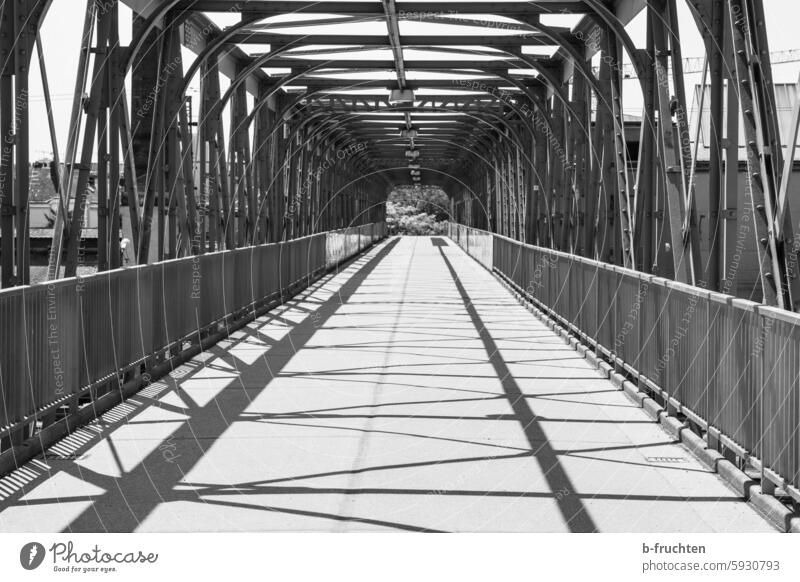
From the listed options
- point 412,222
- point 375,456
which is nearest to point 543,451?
point 375,456

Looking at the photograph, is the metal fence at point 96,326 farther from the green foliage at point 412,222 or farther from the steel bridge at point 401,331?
the green foliage at point 412,222

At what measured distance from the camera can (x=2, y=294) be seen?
757 cm

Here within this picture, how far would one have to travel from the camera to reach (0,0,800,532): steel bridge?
6961 millimetres

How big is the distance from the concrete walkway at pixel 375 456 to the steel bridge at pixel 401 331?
33 millimetres

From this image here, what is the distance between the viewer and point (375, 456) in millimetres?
8297

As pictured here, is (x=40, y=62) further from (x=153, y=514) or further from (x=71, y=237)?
(x=153, y=514)

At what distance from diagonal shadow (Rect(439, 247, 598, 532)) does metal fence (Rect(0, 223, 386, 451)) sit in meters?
3.45

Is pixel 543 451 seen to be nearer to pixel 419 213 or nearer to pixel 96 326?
pixel 96 326

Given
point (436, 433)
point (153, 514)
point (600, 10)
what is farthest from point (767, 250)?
point (600, 10)

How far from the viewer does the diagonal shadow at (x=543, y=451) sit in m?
6.51
